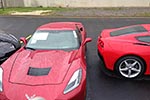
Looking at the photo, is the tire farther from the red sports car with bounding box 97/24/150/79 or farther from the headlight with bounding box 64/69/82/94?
the headlight with bounding box 64/69/82/94

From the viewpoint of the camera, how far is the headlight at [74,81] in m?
4.04

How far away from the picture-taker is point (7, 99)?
12.8ft

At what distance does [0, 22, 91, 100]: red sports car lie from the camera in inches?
156

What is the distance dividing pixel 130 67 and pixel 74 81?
2202 mm

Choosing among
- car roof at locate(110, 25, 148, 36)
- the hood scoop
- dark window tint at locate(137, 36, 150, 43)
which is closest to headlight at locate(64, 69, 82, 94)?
the hood scoop

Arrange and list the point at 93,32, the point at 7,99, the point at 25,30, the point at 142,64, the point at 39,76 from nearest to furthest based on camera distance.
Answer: the point at 7,99 → the point at 39,76 → the point at 142,64 → the point at 93,32 → the point at 25,30

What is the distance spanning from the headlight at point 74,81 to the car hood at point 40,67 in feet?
0.61

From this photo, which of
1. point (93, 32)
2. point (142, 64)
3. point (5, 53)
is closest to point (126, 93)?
point (142, 64)

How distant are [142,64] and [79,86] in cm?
231

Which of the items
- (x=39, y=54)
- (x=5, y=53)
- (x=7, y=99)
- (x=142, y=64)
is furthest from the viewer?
(x=5, y=53)

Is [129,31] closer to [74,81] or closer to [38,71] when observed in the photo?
[74,81]

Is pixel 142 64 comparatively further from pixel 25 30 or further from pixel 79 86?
pixel 25 30

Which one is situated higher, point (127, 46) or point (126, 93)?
point (127, 46)

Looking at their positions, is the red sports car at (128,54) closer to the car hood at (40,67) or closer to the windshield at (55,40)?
the windshield at (55,40)
